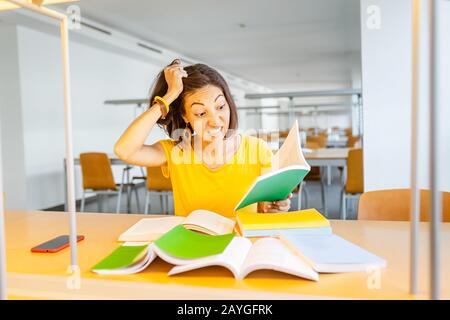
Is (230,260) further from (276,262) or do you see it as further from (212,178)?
(212,178)

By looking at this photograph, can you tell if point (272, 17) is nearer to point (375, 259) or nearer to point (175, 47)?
point (175, 47)

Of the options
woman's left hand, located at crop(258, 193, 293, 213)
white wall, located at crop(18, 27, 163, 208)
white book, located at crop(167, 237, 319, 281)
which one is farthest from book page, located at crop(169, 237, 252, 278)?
white wall, located at crop(18, 27, 163, 208)

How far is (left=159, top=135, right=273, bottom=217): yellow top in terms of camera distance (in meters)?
1.42

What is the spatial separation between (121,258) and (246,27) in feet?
16.4

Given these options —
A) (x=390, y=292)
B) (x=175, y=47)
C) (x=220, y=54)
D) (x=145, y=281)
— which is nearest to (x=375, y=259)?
(x=390, y=292)

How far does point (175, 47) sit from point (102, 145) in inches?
80.7

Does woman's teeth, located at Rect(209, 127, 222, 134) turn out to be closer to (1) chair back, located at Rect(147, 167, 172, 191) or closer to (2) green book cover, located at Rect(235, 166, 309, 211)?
(2) green book cover, located at Rect(235, 166, 309, 211)

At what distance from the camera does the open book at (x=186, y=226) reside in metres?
1.04

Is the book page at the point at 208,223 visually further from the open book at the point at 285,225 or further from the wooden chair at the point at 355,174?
the wooden chair at the point at 355,174

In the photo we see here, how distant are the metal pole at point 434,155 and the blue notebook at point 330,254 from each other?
271 millimetres

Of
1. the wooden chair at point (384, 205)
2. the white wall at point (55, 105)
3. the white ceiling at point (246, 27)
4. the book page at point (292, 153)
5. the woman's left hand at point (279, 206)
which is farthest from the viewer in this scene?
the white wall at point (55, 105)

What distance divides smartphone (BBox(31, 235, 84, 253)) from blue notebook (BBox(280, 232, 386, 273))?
55 cm

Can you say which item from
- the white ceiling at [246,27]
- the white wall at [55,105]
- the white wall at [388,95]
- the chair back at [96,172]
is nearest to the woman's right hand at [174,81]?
the white wall at [388,95]

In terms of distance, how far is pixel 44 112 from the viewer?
4902mm
